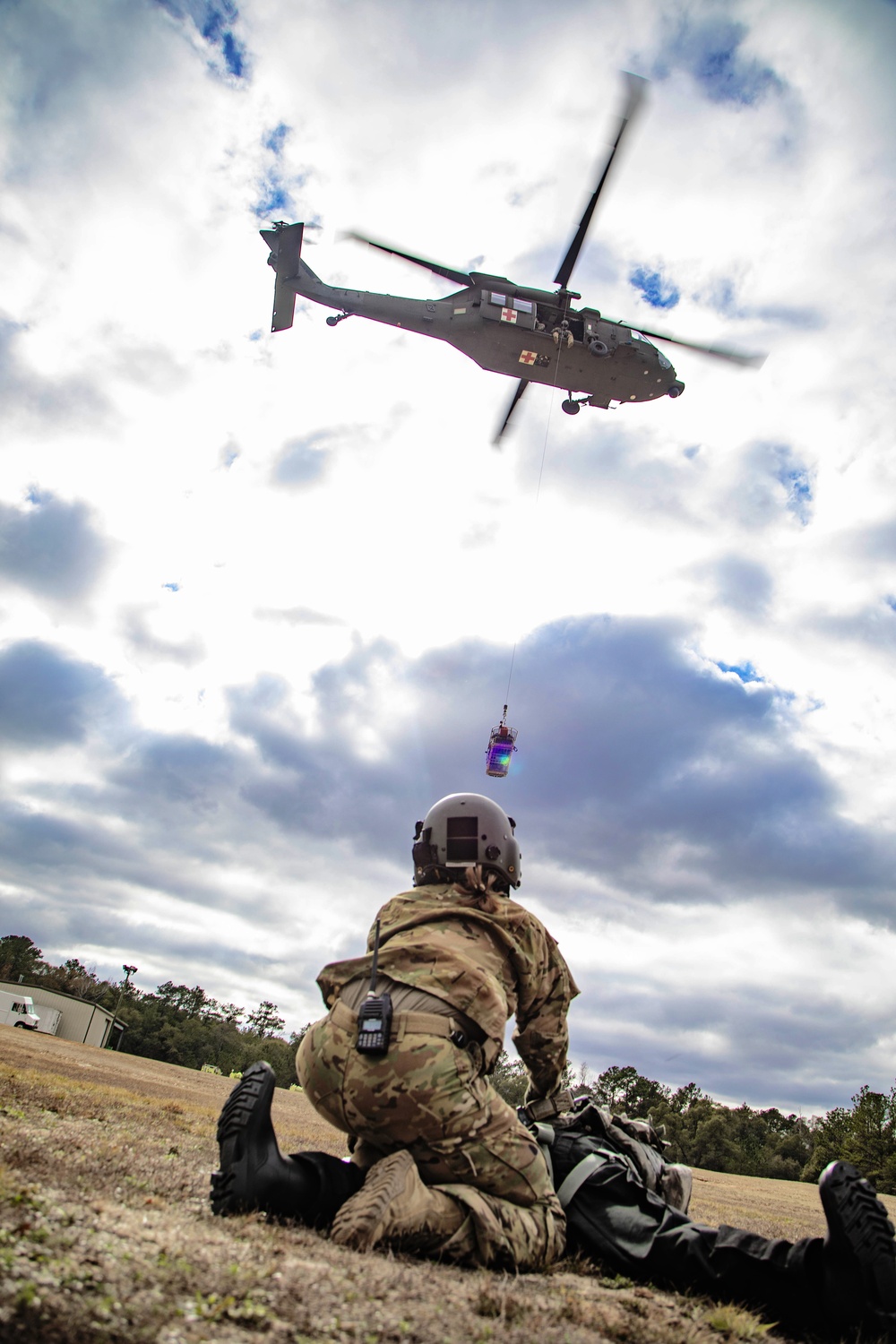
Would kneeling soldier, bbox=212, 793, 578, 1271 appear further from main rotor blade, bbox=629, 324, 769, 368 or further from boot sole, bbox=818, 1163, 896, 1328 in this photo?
main rotor blade, bbox=629, 324, 769, 368

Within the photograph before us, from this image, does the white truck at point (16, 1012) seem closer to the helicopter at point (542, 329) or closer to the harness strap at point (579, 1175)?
the helicopter at point (542, 329)

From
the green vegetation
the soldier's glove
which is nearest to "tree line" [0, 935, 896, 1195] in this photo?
the green vegetation

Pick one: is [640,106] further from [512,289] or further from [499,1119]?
[499,1119]

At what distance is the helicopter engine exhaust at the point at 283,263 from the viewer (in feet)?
73.9

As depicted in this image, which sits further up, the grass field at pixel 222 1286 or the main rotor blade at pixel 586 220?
the main rotor blade at pixel 586 220

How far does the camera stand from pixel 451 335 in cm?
2012

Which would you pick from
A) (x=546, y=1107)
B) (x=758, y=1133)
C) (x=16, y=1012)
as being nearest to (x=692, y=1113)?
(x=758, y=1133)

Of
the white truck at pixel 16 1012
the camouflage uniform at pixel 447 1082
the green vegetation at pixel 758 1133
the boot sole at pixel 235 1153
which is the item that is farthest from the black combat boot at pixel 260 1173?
the white truck at pixel 16 1012

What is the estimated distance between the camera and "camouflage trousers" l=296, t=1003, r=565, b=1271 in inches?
129

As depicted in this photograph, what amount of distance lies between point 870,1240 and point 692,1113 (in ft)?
170

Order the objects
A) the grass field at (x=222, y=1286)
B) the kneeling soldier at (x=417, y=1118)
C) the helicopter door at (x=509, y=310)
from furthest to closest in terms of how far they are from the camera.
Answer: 1. the helicopter door at (x=509, y=310)
2. the kneeling soldier at (x=417, y=1118)
3. the grass field at (x=222, y=1286)

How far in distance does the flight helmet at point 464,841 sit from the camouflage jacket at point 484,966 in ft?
0.72

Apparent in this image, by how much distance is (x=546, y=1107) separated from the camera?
4.44 meters

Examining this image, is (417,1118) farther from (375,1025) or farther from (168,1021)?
(168,1021)
